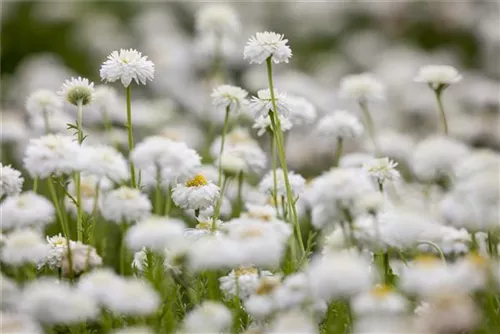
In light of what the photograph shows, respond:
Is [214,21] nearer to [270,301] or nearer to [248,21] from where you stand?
[270,301]

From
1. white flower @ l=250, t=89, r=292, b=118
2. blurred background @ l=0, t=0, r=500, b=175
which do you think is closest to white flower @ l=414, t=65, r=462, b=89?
white flower @ l=250, t=89, r=292, b=118

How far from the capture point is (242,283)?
7.92 ft

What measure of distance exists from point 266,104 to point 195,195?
1.25 feet

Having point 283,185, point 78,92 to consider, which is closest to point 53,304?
point 78,92

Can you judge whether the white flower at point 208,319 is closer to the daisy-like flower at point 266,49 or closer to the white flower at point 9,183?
the white flower at point 9,183

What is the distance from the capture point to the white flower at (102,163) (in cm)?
227

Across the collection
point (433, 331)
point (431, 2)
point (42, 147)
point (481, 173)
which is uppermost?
point (431, 2)

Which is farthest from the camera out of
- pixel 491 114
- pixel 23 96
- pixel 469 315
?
pixel 23 96

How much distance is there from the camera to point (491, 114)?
21.7 feet

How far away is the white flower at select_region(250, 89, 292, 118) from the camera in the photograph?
9.13 ft

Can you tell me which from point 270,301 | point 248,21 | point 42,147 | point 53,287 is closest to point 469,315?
point 270,301

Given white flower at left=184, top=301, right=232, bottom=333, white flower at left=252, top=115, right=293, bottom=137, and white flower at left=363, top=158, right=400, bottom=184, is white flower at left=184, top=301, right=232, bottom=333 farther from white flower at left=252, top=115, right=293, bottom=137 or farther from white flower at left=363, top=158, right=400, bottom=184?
white flower at left=252, top=115, right=293, bottom=137

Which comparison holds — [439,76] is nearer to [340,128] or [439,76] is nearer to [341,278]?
[340,128]

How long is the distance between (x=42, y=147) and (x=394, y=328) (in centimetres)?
108
